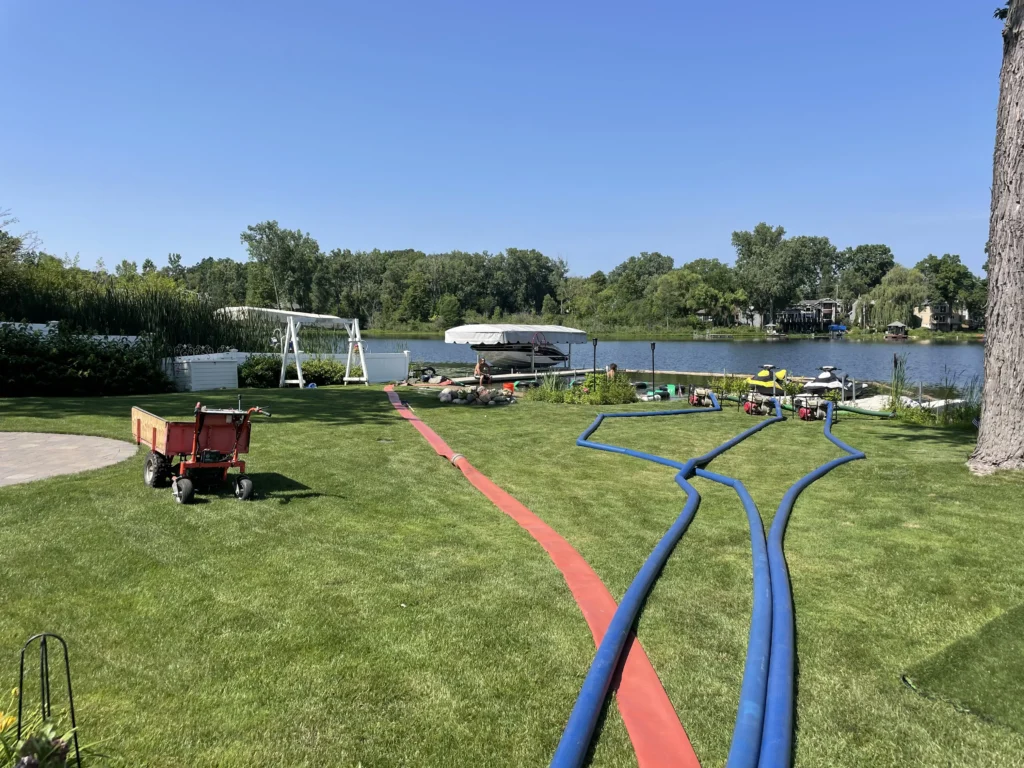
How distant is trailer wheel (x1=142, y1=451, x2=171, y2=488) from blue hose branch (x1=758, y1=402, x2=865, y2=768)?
211 inches

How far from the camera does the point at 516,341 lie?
22.3 metres

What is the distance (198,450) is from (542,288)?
103941 millimetres

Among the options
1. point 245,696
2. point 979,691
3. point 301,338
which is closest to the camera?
point 245,696

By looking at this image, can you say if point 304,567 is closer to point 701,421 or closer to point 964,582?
point 964,582

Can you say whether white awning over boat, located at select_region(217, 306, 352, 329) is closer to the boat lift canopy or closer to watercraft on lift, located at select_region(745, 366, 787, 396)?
the boat lift canopy

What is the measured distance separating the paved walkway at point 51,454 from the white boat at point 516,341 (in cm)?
1424

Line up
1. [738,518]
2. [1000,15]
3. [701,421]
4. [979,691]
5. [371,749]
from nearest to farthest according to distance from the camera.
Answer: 1. [371,749]
2. [979,691]
3. [738,518]
4. [1000,15]
5. [701,421]

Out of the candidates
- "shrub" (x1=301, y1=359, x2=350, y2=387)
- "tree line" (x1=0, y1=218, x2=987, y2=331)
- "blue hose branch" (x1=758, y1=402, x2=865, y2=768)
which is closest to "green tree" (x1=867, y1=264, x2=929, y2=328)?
"tree line" (x1=0, y1=218, x2=987, y2=331)

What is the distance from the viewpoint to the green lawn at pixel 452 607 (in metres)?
2.62

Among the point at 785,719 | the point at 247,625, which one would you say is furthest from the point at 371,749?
the point at 785,719

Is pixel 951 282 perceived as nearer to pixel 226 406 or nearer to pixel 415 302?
pixel 415 302

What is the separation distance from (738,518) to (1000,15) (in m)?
8.09

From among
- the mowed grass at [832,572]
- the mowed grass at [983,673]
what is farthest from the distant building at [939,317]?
the mowed grass at [983,673]

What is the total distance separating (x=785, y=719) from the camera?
2635 millimetres
